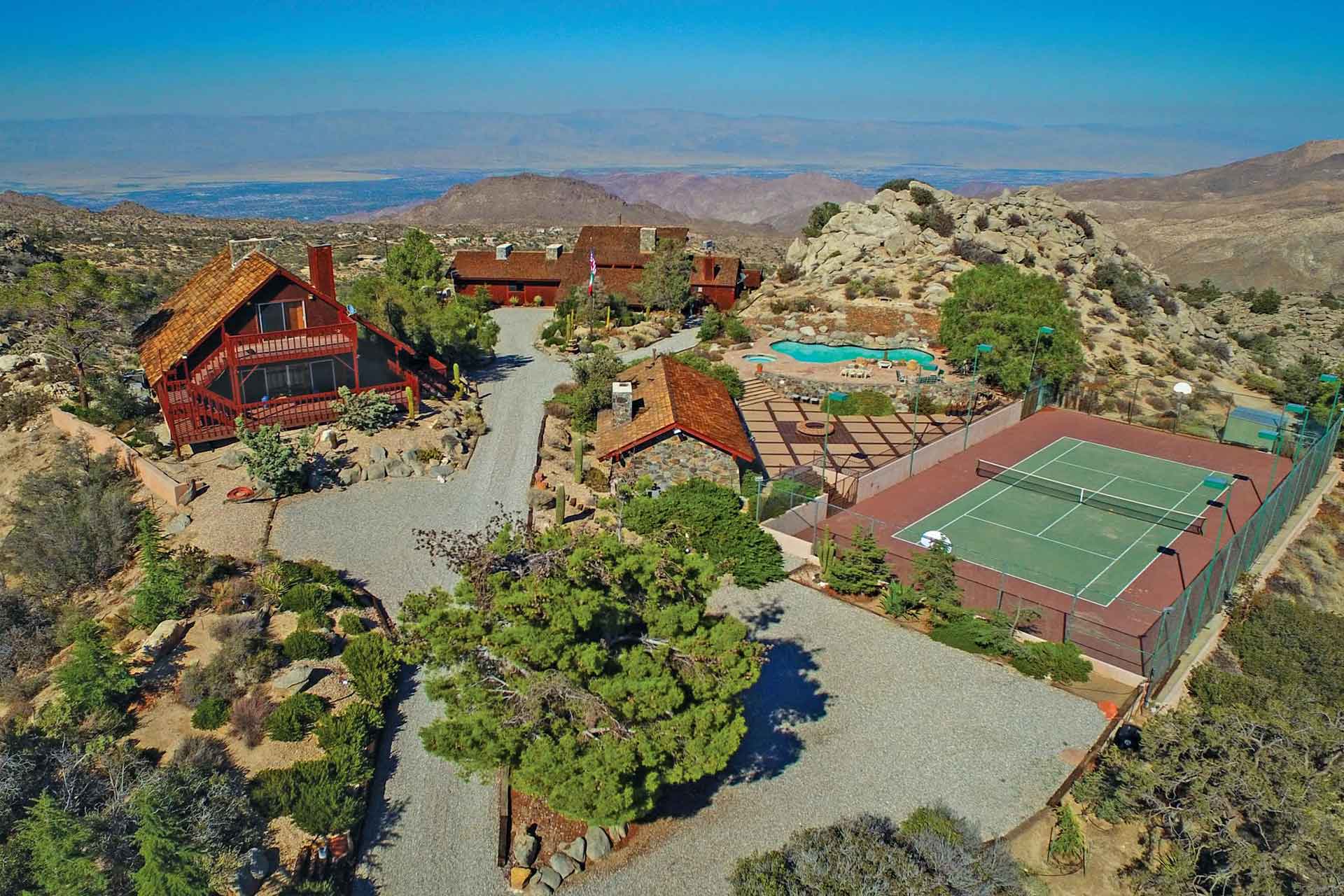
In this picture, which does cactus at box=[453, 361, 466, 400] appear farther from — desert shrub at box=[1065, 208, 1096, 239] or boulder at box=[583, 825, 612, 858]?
desert shrub at box=[1065, 208, 1096, 239]

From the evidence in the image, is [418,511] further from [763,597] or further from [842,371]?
[842,371]

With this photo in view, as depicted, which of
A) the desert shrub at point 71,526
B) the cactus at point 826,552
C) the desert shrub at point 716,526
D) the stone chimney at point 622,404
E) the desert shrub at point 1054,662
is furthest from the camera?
the stone chimney at point 622,404

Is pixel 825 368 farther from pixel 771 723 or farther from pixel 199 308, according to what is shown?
pixel 199 308

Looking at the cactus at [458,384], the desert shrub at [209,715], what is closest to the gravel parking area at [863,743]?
the desert shrub at [209,715]

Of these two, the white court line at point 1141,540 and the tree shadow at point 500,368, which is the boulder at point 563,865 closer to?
the white court line at point 1141,540

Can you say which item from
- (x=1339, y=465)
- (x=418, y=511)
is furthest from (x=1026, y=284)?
(x=418, y=511)

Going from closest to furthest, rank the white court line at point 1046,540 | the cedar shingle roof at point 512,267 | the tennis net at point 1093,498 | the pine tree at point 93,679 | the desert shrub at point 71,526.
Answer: the pine tree at point 93,679 → the desert shrub at point 71,526 → the white court line at point 1046,540 → the tennis net at point 1093,498 → the cedar shingle roof at point 512,267
